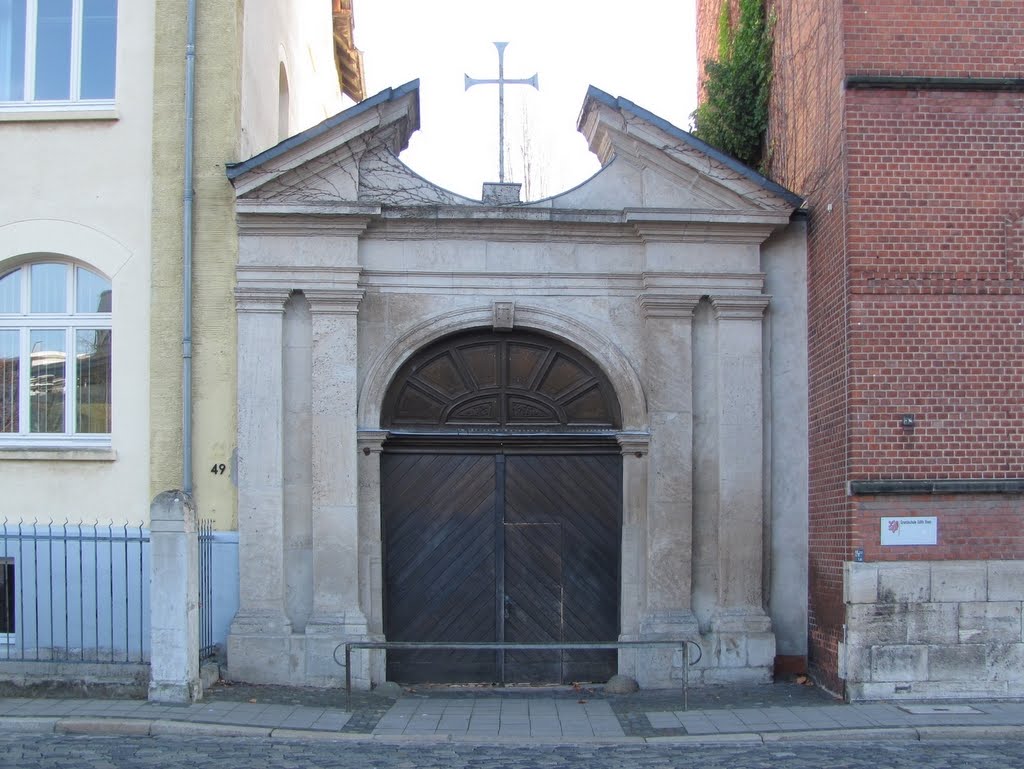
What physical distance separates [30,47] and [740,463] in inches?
339

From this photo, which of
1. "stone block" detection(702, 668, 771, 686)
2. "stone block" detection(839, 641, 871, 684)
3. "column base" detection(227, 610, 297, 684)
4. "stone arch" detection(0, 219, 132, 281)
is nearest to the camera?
"stone block" detection(839, 641, 871, 684)

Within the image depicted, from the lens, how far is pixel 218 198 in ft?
39.9

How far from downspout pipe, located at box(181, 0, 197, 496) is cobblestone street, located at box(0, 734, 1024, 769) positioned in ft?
10.2

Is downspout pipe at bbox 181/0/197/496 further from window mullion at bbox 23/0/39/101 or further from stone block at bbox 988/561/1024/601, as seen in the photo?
stone block at bbox 988/561/1024/601

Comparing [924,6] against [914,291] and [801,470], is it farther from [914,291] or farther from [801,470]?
[801,470]

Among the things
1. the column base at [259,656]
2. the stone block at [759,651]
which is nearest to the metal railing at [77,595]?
the column base at [259,656]

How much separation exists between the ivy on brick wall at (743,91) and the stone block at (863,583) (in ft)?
18.6

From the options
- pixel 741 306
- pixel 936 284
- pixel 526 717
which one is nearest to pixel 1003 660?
pixel 936 284

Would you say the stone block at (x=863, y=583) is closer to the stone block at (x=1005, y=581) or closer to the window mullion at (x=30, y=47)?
the stone block at (x=1005, y=581)

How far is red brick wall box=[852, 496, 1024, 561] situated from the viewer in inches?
433

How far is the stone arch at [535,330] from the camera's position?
12.2 m

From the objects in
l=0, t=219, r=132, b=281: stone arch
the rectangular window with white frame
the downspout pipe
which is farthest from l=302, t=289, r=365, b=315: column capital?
the rectangular window with white frame

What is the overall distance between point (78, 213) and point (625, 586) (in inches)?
Answer: 269

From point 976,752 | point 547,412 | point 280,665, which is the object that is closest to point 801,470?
point 547,412
